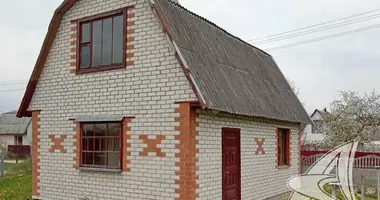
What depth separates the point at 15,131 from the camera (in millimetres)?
44969

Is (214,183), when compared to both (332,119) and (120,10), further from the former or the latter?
(332,119)

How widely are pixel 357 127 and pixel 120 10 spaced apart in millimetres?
20765

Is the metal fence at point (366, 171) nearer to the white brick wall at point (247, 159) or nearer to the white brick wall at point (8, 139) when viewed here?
the white brick wall at point (247, 159)

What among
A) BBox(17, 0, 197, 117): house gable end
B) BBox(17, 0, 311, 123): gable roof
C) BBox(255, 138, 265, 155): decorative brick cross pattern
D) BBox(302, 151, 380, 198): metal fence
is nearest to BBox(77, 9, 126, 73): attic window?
BBox(17, 0, 197, 117): house gable end

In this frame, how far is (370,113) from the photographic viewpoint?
27312mm

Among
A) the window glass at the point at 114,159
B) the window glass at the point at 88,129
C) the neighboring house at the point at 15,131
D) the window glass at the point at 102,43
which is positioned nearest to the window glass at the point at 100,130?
the window glass at the point at 88,129

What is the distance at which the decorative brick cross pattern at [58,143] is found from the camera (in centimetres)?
977

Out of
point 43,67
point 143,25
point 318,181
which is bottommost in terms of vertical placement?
point 318,181

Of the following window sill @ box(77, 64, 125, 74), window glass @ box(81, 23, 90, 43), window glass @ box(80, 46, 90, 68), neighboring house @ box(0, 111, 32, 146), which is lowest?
neighboring house @ box(0, 111, 32, 146)

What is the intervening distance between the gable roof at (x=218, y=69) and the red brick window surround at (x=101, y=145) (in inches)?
86.6

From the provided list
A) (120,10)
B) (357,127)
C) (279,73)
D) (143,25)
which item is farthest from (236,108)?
(357,127)

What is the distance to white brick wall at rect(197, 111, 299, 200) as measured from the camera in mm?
8125

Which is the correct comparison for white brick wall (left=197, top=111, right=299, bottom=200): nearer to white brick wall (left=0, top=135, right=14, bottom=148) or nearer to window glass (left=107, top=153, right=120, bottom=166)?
window glass (left=107, top=153, right=120, bottom=166)

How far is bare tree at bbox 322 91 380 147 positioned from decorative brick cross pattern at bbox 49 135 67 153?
61.9 feet
